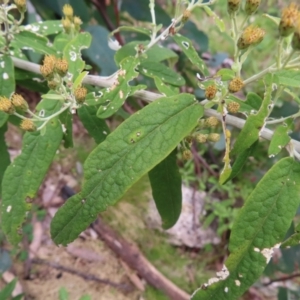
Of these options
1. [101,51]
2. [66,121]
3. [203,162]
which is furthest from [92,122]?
[203,162]

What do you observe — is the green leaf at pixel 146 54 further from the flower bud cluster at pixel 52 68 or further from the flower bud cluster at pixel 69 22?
the flower bud cluster at pixel 52 68

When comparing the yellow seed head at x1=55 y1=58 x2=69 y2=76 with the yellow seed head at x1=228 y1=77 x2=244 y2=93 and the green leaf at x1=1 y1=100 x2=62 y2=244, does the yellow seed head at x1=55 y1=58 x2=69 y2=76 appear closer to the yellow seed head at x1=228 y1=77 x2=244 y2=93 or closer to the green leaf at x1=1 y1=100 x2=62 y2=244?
the green leaf at x1=1 y1=100 x2=62 y2=244

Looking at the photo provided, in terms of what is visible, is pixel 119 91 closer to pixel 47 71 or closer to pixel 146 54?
pixel 47 71

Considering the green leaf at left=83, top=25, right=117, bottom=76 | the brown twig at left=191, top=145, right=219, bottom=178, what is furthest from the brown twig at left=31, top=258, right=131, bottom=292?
the green leaf at left=83, top=25, right=117, bottom=76

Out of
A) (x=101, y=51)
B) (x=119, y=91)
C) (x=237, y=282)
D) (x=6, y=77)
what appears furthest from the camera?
(x=101, y=51)

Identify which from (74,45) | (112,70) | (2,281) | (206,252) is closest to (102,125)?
(74,45)

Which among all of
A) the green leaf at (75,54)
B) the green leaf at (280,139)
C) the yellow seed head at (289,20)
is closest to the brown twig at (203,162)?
the green leaf at (75,54)
